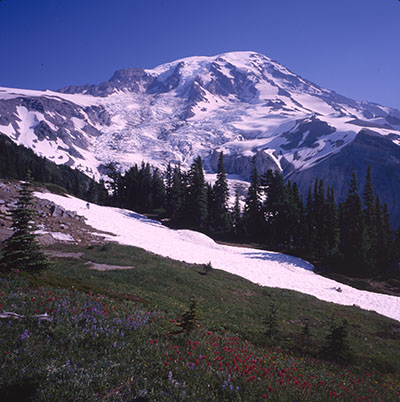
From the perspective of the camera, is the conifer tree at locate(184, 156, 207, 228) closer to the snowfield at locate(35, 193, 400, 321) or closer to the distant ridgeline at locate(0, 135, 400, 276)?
the distant ridgeline at locate(0, 135, 400, 276)

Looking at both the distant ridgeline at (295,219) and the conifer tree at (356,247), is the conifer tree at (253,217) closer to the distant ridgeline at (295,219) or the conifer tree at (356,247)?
the distant ridgeline at (295,219)

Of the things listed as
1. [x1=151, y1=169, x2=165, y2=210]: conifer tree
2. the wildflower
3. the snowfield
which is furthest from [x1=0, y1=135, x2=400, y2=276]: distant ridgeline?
the wildflower

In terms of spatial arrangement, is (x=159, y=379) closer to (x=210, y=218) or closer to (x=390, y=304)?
(x=390, y=304)

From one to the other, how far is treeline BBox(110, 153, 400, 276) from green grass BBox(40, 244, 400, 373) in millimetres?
27345

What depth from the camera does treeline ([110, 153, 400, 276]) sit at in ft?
158

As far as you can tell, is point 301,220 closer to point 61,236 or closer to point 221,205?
point 221,205

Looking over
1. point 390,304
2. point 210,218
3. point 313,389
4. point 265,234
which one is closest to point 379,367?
point 313,389

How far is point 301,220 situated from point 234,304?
1820 inches

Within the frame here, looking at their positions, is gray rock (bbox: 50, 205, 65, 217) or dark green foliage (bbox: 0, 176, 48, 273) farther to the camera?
gray rock (bbox: 50, 205, 65, 217)

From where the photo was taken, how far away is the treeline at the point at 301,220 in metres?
48.3

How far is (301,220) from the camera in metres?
60.2

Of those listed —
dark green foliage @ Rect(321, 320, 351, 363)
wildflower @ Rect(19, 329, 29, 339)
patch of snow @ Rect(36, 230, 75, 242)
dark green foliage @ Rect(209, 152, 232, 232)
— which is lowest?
dark green foliage @ Rect(321, 320, 351, 363)

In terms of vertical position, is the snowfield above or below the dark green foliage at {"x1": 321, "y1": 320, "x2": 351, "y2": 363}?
below

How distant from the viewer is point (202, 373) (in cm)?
631
